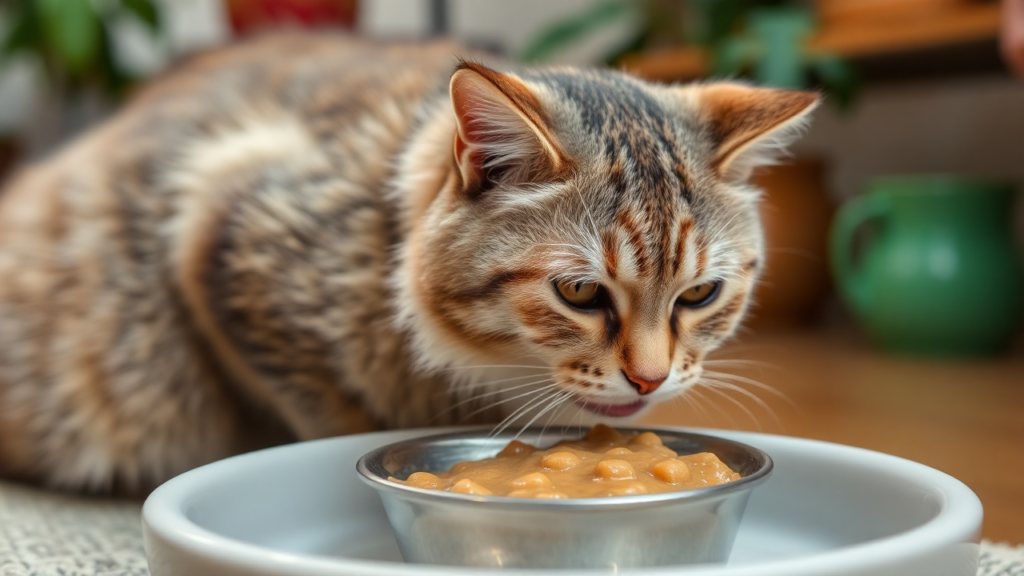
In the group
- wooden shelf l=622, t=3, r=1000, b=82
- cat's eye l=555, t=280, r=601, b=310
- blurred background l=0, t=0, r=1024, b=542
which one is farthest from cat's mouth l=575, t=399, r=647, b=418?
wooden shelf l=622, t=3, r=1000, b=82

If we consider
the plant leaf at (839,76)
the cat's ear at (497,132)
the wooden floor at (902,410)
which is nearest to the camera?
the cat's ear at (497,132)

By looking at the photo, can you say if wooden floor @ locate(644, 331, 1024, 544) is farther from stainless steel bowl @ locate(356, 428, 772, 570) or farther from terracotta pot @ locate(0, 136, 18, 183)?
terracotta pot @ locate(0, 136, 18, 183)

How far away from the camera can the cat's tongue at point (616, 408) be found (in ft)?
3.25

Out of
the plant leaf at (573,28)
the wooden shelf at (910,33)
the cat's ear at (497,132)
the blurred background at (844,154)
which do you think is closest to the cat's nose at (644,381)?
the cat's ear at (497,132)

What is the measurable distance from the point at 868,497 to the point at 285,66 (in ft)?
3.79

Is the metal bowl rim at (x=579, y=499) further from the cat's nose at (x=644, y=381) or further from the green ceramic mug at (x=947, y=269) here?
A: the green ceramic mug at (x=947, y=269)

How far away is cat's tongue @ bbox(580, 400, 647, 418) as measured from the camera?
39.0 inches

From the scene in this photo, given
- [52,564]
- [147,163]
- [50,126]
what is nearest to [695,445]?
[52,564]

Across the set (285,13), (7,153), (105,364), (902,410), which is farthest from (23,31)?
(902,410)

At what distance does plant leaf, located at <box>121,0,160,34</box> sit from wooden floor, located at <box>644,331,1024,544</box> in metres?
1.84

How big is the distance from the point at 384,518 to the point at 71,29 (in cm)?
200

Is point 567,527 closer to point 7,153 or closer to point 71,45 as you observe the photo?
point 71,45

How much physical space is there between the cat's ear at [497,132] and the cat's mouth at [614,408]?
0.25 m

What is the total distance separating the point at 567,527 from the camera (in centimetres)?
70
